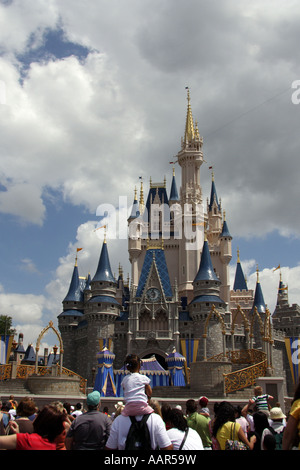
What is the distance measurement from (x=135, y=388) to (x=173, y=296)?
39510mm

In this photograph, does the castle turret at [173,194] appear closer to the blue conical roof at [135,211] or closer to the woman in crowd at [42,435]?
the blue conical roof at [135,211]

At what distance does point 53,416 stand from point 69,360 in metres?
42.8

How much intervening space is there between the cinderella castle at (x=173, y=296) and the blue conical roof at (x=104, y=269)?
97 mm

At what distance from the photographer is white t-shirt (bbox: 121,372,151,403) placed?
16.1 feet

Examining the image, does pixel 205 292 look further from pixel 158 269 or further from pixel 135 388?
pixel 135 388

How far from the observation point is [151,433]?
4629 mm

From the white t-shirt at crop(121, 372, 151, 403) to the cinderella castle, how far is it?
30764 mm

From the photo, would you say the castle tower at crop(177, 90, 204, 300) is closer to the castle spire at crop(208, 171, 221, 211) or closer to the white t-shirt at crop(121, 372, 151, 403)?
the castle spire at crop(208, 171, 221, 211)

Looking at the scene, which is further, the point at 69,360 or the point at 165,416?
the point at 69,360

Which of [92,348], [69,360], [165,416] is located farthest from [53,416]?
[69,360]

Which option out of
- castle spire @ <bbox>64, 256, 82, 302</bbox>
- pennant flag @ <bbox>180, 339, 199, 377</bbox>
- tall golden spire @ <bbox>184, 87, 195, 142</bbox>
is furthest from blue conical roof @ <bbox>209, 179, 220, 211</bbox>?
pennant flag @ <bbox>180, 339, 199, 377</bbox>

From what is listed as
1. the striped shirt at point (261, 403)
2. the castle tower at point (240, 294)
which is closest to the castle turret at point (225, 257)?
the castle tower at point (240, 294)

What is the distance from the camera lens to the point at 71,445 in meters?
5.43
